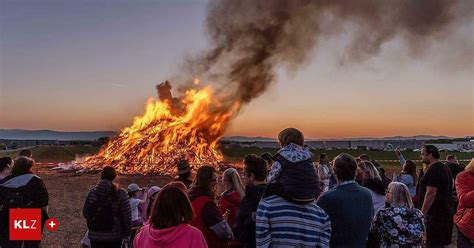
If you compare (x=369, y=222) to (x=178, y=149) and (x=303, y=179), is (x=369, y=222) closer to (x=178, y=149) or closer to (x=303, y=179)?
(x=303, y=179)

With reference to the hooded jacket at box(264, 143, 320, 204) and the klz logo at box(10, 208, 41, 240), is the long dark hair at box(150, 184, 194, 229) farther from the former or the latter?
the klz logo at box(10, 208, 41, 240)

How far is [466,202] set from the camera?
6.49 m

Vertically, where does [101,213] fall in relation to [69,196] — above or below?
above

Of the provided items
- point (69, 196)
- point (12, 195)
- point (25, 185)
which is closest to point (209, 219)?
point (25, 185)

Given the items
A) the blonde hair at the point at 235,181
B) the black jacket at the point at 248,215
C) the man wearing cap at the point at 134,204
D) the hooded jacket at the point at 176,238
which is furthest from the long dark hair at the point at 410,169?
the hooded jacket at the point at 176,238

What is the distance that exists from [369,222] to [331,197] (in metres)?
0.60

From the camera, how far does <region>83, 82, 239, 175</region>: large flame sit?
89.0ft

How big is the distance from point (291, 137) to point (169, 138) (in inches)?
968

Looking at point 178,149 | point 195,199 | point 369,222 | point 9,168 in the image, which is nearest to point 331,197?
point 369,222

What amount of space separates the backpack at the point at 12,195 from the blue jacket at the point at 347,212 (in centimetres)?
461

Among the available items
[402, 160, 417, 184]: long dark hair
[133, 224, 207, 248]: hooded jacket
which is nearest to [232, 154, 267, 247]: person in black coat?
[133, 224, 207, 248]: hooded jacket

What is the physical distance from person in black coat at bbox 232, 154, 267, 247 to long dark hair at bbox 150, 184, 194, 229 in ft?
3.29

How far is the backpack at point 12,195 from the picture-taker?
21.7 ft

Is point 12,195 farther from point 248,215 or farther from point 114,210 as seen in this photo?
point 248,215
